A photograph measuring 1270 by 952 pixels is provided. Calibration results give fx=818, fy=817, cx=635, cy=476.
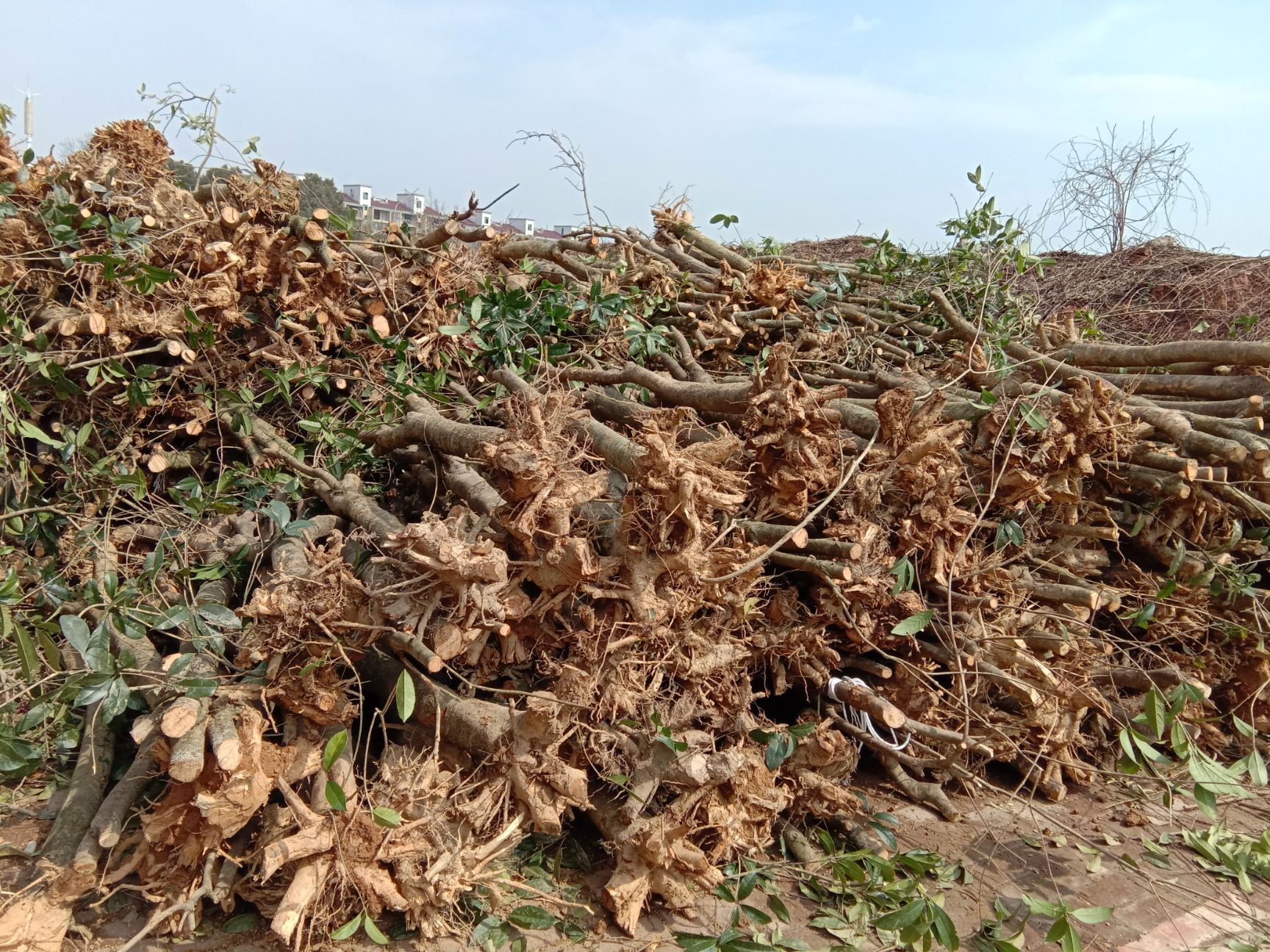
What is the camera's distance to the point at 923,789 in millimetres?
3012

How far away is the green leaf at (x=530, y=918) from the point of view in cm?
228

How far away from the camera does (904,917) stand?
2225 mm

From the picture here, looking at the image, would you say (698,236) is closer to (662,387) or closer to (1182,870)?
(662,387)

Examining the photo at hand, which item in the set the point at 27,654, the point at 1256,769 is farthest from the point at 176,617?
the point at 1256,769

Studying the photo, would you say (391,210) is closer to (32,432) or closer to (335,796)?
(32,432)

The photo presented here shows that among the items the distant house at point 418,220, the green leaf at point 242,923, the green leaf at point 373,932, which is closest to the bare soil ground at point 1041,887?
the green leaf at point 242,923

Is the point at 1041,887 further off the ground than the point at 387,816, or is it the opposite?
the point at 387,816

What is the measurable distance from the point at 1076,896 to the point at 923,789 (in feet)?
1.85

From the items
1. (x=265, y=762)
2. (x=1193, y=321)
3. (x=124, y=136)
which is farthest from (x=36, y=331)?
(x=1193, y=321)

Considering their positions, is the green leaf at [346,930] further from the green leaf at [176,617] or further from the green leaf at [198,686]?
the green leaf at [176,617]

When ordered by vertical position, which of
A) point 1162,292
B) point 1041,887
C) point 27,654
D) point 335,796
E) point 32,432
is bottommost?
point 1041,887

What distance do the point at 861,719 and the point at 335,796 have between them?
5.74 ft

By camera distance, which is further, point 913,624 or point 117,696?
point 913,624

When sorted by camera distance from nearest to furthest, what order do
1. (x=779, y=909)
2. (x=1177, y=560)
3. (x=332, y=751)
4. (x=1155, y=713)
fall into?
(x=332, y=751) < (x=779, y=909) < (x=1155, y=713) < (x=1177, y=560)
